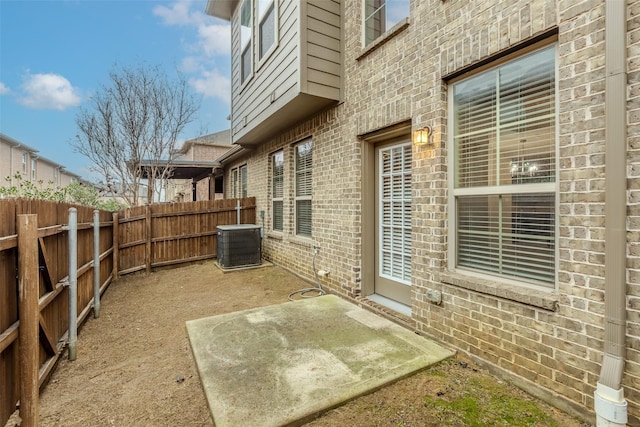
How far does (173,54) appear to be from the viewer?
9.93m

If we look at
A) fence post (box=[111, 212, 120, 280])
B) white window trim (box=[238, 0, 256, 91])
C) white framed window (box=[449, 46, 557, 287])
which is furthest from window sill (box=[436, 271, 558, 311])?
fence post (box=[111, 212, 120, 280])

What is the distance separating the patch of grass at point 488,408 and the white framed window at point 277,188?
522cm

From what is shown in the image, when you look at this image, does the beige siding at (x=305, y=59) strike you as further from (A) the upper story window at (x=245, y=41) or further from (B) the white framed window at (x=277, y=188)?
(A) the upper story window at (x=245, y=41)

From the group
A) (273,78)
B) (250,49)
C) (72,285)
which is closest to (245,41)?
(250,49)

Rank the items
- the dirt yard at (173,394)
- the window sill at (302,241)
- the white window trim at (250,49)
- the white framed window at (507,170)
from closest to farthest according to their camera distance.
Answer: the dirt yard at (173,394) < the white framed window at (507,170) < the window sill at (302,241) < the white window trim at (250,49)

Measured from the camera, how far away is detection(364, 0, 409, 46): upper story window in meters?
3.65

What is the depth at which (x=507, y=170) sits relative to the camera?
2537 millimetres

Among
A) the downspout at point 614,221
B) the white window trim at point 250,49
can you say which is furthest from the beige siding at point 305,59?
the downspout at point 614,221

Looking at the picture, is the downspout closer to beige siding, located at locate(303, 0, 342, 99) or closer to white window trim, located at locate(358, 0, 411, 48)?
white window trim, located at locate(358, 0, 411, 48)

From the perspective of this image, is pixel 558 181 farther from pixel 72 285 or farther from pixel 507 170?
pixel 72 285

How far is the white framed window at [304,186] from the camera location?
572cm

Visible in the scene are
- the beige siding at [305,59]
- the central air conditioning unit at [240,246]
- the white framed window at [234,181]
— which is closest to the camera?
the beige siding at [305,59]

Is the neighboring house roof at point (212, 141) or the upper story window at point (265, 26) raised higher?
the neighboring house roof at point (212, 141)

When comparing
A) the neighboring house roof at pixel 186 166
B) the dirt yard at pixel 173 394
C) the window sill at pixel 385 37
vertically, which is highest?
the window sill at pixel 385 37
